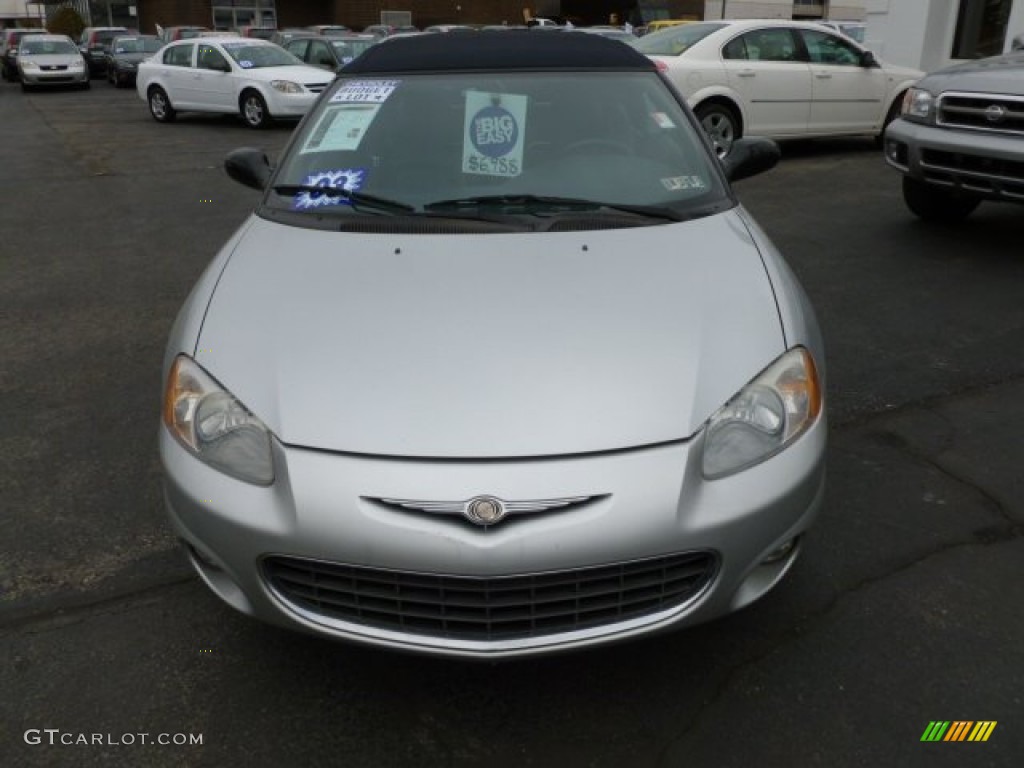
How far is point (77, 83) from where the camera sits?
24188 millimetres

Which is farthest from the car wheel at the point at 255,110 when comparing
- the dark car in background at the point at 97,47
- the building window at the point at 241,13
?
the building window at the point at 241,13

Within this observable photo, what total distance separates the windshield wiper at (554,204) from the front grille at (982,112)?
4.15m

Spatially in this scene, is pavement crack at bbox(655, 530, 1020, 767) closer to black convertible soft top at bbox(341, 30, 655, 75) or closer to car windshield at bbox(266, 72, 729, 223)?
car windshield at bbox(266, 72, 729, 223)

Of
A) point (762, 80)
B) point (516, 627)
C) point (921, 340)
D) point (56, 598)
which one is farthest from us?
point (762, 80)

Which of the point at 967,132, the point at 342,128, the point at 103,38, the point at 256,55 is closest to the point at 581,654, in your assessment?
the point at 342,128

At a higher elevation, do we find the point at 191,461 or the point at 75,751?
the point at 191,461

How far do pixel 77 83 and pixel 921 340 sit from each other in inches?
1000

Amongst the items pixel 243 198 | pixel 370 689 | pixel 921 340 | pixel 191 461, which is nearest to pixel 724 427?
pixel 370 689

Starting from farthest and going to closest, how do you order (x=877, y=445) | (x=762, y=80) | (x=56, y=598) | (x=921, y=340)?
(x=762, y=80) < (x=921, y=340) < (x=877, y=445) < (x=56, y=598)

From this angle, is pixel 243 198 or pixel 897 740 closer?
pixel 897 740

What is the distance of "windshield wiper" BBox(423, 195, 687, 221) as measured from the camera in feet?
9.69

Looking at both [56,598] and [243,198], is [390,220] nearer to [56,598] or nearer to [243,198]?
[56,598]

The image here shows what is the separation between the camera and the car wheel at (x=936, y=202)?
701cm

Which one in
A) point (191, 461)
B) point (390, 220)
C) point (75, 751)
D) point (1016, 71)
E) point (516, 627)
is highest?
point (1016, 71)
